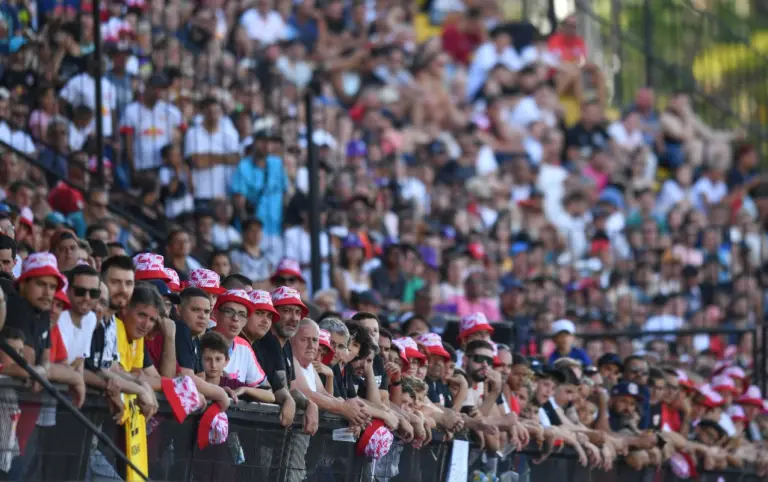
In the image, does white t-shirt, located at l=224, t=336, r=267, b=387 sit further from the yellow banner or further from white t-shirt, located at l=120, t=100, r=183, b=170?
white t-shirt, located at l=120, t=100, r=183, b=170

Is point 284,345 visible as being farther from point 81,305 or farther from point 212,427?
point 81,305

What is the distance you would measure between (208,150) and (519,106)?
826cm

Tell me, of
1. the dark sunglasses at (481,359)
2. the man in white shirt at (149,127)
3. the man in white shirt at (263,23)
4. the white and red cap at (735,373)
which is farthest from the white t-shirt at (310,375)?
the man in white shirt at (263,23)

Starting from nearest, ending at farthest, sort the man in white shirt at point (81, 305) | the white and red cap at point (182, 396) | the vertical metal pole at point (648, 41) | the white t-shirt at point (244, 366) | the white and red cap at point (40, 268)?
the white and red cap at point (40, 268)
the white and red cap at point (182, 396)
the man in white shirt at point (81, 305)
the white t-shirt at point (244, 366)
the vertical metal pole at point (648, 41)

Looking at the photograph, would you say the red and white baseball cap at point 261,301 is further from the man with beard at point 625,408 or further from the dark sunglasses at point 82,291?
the man with beard at point 625,408

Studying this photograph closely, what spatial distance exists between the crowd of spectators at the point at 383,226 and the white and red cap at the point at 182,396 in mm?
38

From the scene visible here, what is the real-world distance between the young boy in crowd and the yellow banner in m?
0.94

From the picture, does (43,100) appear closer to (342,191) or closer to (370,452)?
(342,191)

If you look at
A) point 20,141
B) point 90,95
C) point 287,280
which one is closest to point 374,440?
point 287,280

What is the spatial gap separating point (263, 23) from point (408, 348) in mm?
10275

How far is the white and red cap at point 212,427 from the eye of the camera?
386 inches

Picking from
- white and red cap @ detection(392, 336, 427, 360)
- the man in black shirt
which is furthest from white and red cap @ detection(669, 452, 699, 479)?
the man in black shirt

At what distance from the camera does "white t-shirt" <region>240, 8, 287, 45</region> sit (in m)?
21.9

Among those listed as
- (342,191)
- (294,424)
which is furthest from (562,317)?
(294,424)
